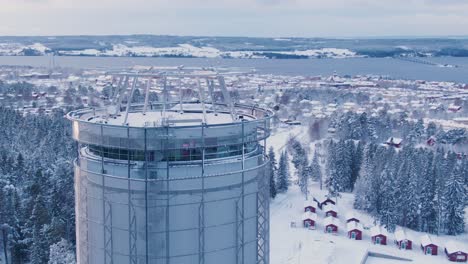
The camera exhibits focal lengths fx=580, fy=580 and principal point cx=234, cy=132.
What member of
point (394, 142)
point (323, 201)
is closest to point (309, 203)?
point (323, 201)

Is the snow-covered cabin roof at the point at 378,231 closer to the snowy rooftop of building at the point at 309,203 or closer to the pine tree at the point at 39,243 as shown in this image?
the snowy rooftop of building at the point at 309,203

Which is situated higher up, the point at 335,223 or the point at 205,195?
the point at 205,195

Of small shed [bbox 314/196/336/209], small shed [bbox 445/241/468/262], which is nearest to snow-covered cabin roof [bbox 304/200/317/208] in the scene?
small shed [bbox 314/196/336/209]

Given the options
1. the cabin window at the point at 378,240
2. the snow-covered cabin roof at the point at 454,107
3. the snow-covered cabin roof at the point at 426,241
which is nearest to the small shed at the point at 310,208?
the cabin window at the point at 378,240

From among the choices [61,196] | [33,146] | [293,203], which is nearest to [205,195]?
[61,196]

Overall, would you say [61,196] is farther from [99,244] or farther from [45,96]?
[45,96]

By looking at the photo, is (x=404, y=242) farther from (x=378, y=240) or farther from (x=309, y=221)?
(x=309, y=221)
